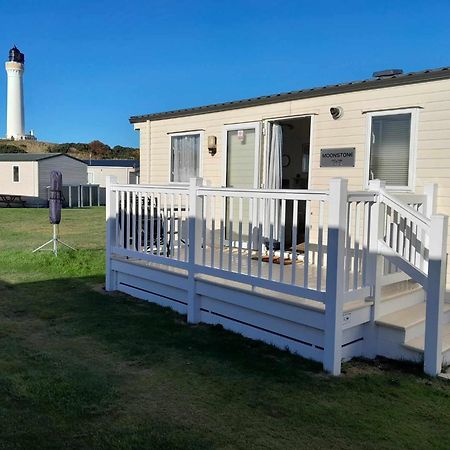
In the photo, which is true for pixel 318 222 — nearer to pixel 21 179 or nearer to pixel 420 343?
pixel 420 343

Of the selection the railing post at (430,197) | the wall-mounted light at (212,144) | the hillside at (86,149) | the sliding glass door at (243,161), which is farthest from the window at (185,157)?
the hillside at (86,149)

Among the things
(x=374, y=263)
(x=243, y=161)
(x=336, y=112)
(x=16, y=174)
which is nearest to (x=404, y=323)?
(x=374, y=263)

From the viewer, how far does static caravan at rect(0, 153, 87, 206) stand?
24.3 metres

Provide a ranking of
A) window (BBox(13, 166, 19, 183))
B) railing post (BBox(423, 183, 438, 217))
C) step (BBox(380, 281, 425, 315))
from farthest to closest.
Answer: window (BBox(13, 166, 19, 183)) → railing post (BBox(423, 183, 438, 217)) → step (BBox(380, 281, 425, 315))

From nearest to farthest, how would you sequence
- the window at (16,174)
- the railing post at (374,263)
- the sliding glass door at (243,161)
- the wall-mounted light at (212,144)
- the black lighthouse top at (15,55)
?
the railing post at (374,263) → the sliding glass door at (243,161) → the wall-mounted light at (212,144) → the window at (16,174) → the black lighthouse top at (15,55)

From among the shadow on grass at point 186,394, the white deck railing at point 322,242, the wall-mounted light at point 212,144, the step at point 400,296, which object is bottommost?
the shadow on grass at point 186,394

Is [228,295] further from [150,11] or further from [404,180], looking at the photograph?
[150,11]

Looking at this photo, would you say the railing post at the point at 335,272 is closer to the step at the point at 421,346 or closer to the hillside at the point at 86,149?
the step at the point at 421,346

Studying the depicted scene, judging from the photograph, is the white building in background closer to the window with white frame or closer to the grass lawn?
the window with white frame

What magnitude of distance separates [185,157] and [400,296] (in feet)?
15.4

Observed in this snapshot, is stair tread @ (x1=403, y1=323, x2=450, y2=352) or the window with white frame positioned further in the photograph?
the window with white frame

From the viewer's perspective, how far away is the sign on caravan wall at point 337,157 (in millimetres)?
5754

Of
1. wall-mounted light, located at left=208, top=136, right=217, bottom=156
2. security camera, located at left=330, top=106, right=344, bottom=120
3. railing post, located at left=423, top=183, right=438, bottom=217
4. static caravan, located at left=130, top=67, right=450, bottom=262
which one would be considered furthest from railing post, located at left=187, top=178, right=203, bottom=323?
wall-mounted light, located at left=208, top=136, right=217, bottom=156

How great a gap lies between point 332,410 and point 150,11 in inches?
625
